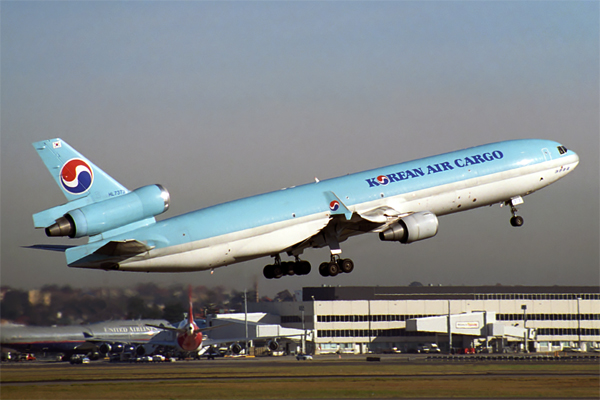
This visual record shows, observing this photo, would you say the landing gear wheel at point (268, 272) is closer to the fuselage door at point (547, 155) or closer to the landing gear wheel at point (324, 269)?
the landing gear wheel at point (324, 269)

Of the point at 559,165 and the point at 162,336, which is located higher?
the point at 559,165

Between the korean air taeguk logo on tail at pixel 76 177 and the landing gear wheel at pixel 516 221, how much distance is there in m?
30.5

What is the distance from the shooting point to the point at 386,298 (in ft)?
426

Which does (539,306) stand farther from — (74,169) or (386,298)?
(74,169)

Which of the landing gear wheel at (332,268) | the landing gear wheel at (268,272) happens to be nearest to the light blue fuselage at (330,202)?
the landing gear wheel at (332,268)

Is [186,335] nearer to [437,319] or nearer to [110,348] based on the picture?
[110,348]

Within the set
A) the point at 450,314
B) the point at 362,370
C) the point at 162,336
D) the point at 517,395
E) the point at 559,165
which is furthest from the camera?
the point at 450,314

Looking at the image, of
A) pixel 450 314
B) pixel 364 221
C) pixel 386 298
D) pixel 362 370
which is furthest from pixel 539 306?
pixel 364 221

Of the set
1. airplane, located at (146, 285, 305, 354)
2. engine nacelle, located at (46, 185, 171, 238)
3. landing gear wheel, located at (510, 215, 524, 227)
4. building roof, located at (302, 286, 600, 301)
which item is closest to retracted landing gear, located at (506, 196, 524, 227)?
landing gear wheel, located at (510, 215, 524, 227)

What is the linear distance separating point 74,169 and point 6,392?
74.2 ft

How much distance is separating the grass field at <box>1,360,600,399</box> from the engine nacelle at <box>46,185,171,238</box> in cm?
1662

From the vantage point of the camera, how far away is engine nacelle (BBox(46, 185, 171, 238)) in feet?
131

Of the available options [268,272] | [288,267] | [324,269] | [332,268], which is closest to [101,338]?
[268,272]

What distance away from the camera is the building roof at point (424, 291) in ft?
420
